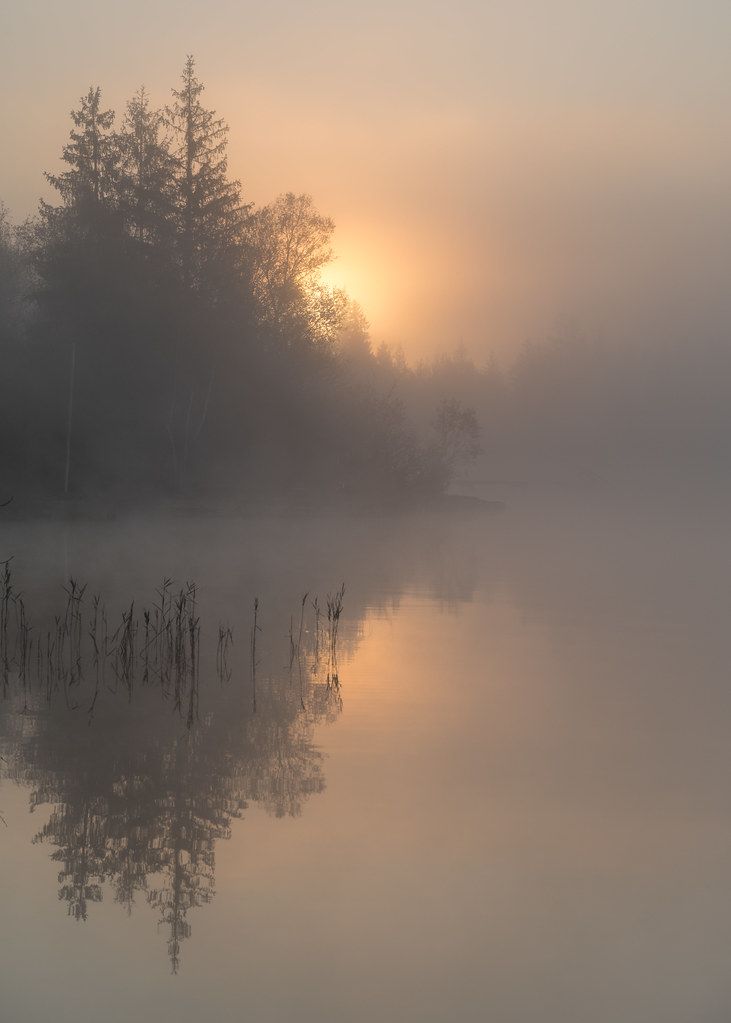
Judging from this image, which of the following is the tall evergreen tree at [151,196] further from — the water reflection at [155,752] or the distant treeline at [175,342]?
the water reflection at [155,752]

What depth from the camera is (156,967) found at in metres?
6.33

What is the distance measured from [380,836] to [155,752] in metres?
2.99

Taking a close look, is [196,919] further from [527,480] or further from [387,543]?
[527,480]

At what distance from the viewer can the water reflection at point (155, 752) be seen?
25.0ft

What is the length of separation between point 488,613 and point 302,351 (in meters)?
32.3

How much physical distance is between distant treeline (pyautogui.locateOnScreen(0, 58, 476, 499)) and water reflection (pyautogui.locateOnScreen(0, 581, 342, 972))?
27664mm

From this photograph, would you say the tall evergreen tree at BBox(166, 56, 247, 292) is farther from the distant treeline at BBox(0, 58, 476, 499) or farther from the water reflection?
the water reflection

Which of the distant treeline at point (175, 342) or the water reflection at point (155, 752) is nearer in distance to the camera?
the water reflection at point (155, 752)

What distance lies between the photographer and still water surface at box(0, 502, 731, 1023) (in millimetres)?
6203

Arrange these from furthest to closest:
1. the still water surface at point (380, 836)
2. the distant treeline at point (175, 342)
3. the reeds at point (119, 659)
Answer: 1. the distant treeline at point (175, 342)
2. the reeds at point (119, 659)
3. the still water surface at point (380, 836)

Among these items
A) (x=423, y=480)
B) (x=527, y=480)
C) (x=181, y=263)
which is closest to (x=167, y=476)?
(x=181, y=263)

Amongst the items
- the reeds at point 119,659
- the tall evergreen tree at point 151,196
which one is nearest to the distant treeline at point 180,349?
the tall evergreen tree at point 151,196

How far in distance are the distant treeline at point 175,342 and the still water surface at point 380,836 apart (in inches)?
1060

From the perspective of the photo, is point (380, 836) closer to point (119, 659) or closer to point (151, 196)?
point (119, 659)
